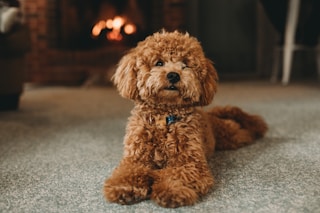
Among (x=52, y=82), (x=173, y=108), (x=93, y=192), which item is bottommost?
(x=52, y=82)

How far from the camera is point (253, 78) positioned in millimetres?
3908

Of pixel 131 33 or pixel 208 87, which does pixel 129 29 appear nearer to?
pixel 131 33

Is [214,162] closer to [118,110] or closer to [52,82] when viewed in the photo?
[118,110]

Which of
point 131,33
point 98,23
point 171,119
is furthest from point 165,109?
point 98,23

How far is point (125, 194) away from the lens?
96 centimetres

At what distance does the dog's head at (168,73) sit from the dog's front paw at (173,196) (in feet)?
0.79

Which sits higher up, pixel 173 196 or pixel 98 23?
pixel 98 23

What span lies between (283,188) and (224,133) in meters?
0.44

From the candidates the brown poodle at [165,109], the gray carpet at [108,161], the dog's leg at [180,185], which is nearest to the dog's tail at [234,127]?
the gray carpet at [108,161]

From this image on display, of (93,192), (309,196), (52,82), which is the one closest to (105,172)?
(93,192)

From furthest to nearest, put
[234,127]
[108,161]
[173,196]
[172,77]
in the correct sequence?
[234,127] < [108,161] < [172,77] < [173,196]

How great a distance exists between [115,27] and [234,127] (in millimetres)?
2615

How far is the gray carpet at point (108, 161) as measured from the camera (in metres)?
0.98

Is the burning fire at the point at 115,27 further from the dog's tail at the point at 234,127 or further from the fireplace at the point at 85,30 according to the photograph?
the dog's tail at the point at 234,127
